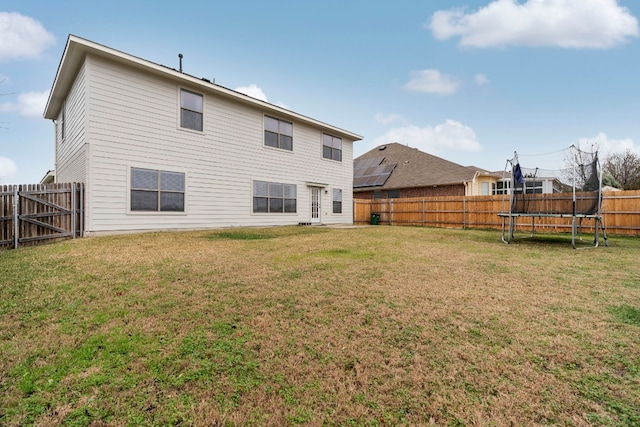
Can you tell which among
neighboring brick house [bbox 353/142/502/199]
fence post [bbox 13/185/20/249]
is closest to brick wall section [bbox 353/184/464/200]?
neighboring brick house [bbox 353/142/502/199]

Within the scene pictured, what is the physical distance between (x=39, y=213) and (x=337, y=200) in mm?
12105

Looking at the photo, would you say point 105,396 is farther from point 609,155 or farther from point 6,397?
point 609,155

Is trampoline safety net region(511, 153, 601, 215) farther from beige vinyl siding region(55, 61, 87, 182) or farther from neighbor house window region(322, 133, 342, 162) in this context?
beige vinyl siding region(55, 61, 87, 182)

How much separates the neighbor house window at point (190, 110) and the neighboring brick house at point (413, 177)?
15087 mm

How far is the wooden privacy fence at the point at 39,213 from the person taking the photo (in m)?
7.05

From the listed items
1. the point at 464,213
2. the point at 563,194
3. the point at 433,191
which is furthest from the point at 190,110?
the point at 433,191

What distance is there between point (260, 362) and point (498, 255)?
619 cm

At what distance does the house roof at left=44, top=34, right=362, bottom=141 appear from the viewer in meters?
8.21

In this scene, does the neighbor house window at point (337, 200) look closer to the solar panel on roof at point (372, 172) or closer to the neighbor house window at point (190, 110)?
the solar panel on roof at point (372, 172)

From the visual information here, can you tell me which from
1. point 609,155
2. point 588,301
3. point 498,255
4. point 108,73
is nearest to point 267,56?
point 108,73

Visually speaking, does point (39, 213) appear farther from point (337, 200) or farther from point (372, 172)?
point (372, 172)

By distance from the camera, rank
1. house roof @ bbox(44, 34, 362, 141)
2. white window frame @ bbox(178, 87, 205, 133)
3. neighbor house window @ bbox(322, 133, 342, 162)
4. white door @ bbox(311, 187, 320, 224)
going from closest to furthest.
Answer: house roof @ bbox(44, 34, 362, 141), white window frame @ bbox(178, 87, 205, 133), white door @ bbox(311, 187, 320, 224), neighbor house window @ bbox(322, 133, 342, 162)

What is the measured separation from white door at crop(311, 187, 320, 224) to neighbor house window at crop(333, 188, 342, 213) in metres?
1.25

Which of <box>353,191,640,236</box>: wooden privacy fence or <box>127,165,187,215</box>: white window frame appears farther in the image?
<box>353,191,640,236</box>: wooden privacy fence
